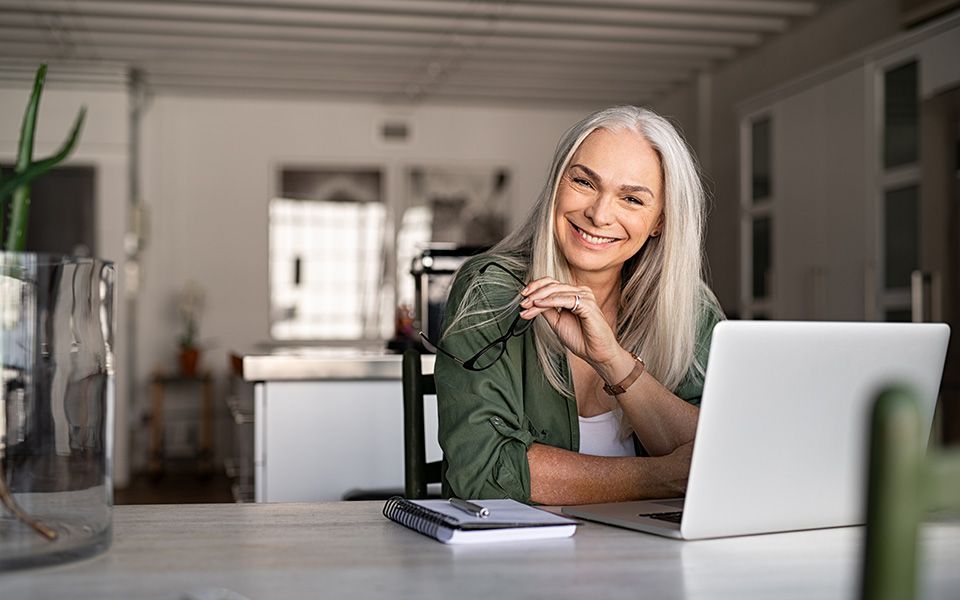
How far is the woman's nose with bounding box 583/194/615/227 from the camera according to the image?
187cm

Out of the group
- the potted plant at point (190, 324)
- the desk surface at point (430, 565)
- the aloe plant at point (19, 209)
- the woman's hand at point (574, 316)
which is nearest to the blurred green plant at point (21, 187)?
the aloe plant at point (19, 209)

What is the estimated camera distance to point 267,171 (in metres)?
8.65

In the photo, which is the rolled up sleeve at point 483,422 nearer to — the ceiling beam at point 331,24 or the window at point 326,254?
the ceiling beam at point 331,24

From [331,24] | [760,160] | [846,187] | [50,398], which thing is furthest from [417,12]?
[50,398]

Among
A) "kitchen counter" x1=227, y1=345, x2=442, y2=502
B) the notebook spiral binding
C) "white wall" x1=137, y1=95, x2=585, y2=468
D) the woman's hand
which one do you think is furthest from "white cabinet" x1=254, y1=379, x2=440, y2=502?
"white wall" x1=137, y1=95, x2=585, y2=468

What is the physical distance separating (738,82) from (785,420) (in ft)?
21.6

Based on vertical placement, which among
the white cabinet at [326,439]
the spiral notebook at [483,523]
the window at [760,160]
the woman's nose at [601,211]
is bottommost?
the white cabinet at [326,439]

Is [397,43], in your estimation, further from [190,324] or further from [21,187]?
[21,187]

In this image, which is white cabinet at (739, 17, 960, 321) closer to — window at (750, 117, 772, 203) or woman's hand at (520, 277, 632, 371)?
window at (750, 117, 772, 203)

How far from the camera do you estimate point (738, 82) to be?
24.4 ft

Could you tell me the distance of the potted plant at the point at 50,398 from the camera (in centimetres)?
104

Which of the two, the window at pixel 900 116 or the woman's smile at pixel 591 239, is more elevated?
the window at pixel 900 116

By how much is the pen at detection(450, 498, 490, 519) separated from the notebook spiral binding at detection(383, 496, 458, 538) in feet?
0.13

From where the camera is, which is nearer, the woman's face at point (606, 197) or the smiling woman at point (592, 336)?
the smiling woman at point (592, 336)
